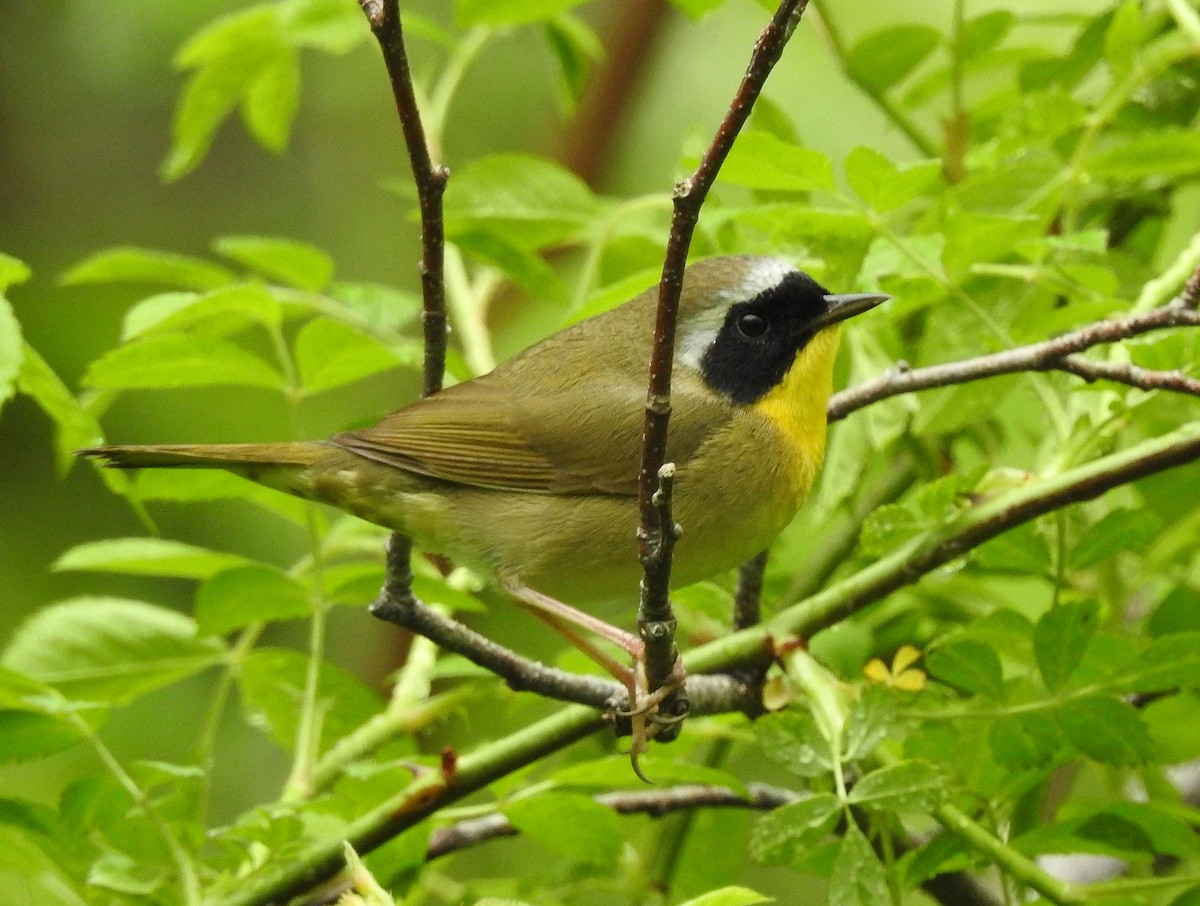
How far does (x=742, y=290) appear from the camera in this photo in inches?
104

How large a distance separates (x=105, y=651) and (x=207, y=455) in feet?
1.21

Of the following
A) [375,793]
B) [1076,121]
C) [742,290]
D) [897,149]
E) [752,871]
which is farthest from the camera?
[897,149]

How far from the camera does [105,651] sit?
7.83 feet

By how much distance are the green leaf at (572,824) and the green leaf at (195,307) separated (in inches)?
34.1

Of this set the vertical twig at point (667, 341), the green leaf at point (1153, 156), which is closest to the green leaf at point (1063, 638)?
the vertical twig at point (667, 341)

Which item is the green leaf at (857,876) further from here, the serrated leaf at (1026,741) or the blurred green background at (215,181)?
the blurred green background at (215,181)

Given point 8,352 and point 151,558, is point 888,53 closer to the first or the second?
point 151,558

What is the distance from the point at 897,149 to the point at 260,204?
8.23 feet

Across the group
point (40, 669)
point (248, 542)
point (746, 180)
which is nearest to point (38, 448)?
point (248, 542)

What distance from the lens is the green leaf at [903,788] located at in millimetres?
1732

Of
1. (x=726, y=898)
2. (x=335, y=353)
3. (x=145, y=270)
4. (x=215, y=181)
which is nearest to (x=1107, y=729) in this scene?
(x=726, y=898)

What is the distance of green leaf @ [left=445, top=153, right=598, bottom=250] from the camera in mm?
2592

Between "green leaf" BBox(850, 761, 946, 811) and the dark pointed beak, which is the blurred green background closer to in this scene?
the dark pointed beak

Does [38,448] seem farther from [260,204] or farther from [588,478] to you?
[588,478]
